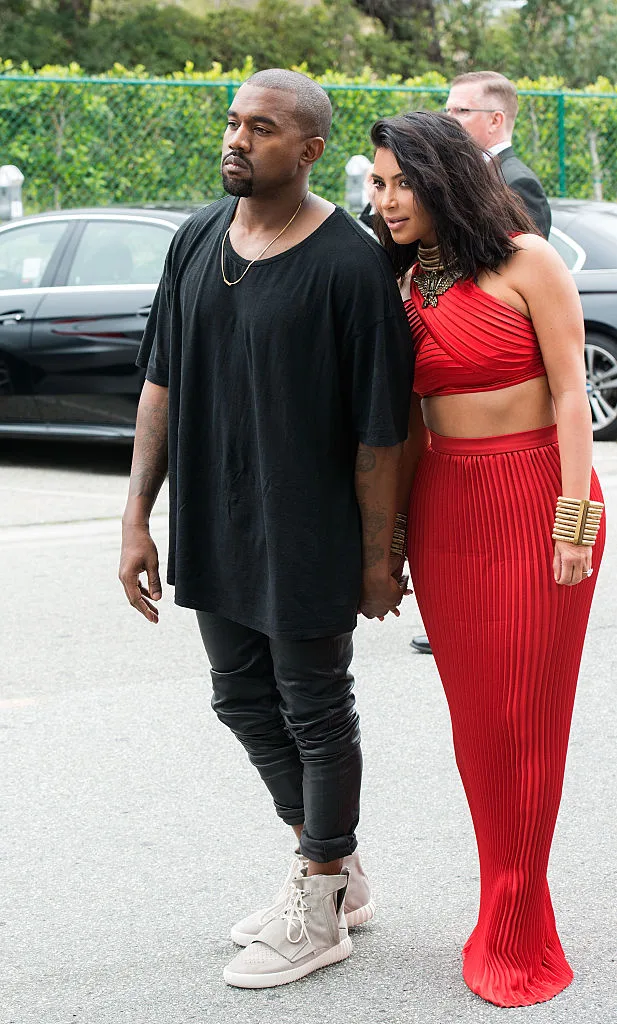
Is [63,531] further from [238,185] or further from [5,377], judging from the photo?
[238,185]

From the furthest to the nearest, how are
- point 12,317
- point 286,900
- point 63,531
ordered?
point 12,317 → point 63,531 → point 286,900

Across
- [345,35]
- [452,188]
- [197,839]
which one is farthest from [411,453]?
[345,35]

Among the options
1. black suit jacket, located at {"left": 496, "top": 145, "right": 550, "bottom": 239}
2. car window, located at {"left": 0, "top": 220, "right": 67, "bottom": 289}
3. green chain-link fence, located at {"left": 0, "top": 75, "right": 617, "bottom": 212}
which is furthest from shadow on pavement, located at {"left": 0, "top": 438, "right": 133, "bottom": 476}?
green chain-link fence, located at {"left": 0, "top": 75, "right": 617, "bottom": 212}

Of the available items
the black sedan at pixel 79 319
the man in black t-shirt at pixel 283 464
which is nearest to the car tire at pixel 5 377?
the black sedan at pixel 79 319

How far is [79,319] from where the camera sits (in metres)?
8.44

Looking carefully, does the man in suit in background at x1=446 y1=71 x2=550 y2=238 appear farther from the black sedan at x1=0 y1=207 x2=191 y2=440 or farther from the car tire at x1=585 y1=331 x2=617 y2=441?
the car tire at x1=585 y1=331 x2=617 y2=441

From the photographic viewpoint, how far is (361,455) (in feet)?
9.02

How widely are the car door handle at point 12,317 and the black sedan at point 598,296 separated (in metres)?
3.60

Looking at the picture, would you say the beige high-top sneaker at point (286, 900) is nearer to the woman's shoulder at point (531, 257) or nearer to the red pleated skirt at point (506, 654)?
the red pleated skirt at point (506, 654)

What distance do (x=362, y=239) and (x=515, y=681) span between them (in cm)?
94

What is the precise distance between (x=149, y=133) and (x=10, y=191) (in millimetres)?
3264

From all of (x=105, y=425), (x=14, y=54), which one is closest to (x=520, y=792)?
(x=105, y=425)

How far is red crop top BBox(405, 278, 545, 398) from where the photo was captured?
8.79 feet

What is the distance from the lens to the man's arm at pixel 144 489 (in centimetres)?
303
